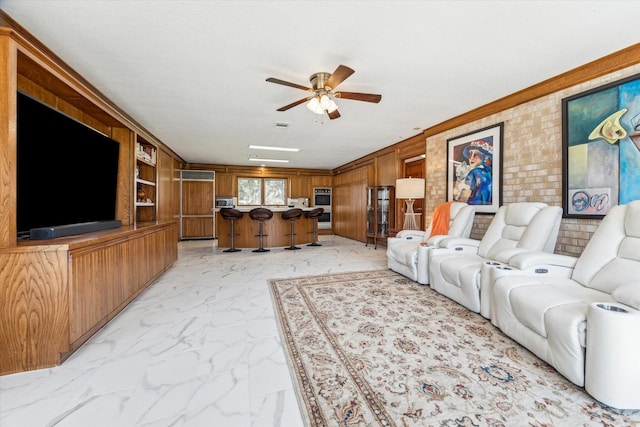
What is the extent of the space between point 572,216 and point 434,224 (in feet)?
5.17

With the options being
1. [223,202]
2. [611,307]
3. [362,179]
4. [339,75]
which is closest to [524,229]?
[611,307]

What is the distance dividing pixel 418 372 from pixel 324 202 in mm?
7690

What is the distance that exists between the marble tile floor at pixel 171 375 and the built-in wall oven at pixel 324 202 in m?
6.09

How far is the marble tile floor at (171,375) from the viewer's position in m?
1.32

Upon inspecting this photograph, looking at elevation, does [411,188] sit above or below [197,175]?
below

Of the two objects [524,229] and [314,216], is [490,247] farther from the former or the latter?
[314,216]

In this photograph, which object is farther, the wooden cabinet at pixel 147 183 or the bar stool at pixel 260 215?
the bar stool at pixel 260 215

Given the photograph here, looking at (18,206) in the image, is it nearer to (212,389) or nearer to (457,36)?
(212,389)

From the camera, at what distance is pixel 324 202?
30.2 feet

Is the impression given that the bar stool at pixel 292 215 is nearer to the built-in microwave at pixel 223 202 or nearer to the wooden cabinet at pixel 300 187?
the wooden cabinet at pixel 300 187

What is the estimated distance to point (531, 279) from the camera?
6.86 ft

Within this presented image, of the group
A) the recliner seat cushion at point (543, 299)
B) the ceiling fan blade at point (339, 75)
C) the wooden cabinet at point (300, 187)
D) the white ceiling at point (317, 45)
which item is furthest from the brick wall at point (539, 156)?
the wooden cabinet at point (300, 187)

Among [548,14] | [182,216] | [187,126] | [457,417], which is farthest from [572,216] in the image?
[182,216]

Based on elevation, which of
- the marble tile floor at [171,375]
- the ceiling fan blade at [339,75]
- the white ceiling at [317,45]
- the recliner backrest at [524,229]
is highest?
the white ceiling at [317,45]
